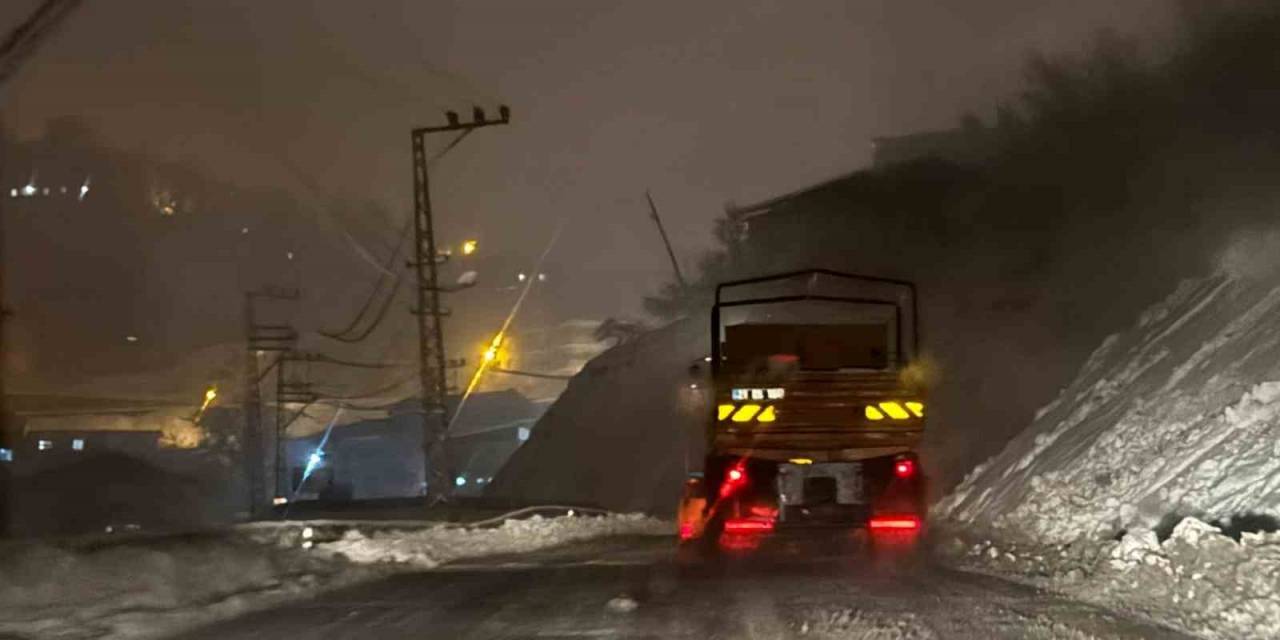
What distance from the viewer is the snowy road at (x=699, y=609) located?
10.4 metres

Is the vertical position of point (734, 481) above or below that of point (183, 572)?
above

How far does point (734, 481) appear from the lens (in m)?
18.4

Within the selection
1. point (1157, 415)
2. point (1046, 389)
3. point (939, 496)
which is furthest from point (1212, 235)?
point (1157, 415)

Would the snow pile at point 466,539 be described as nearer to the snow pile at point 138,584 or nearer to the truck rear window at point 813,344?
the snow pile at point 138,584

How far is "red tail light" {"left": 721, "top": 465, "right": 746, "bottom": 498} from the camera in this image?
18344 millimetres

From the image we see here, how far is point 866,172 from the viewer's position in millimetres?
52719

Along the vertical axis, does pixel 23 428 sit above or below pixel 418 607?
above

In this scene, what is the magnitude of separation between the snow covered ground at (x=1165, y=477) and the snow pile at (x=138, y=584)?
8.41 meters

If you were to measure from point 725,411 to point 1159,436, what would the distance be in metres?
6.61

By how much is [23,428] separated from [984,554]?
52.4m

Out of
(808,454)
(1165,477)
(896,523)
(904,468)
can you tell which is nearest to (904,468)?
(904,468)

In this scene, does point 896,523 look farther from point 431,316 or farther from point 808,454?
point 431,316

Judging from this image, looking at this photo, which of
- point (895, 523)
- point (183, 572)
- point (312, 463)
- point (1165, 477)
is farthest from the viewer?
point (312, 463)

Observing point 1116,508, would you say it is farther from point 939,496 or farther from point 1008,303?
point 1008,303
